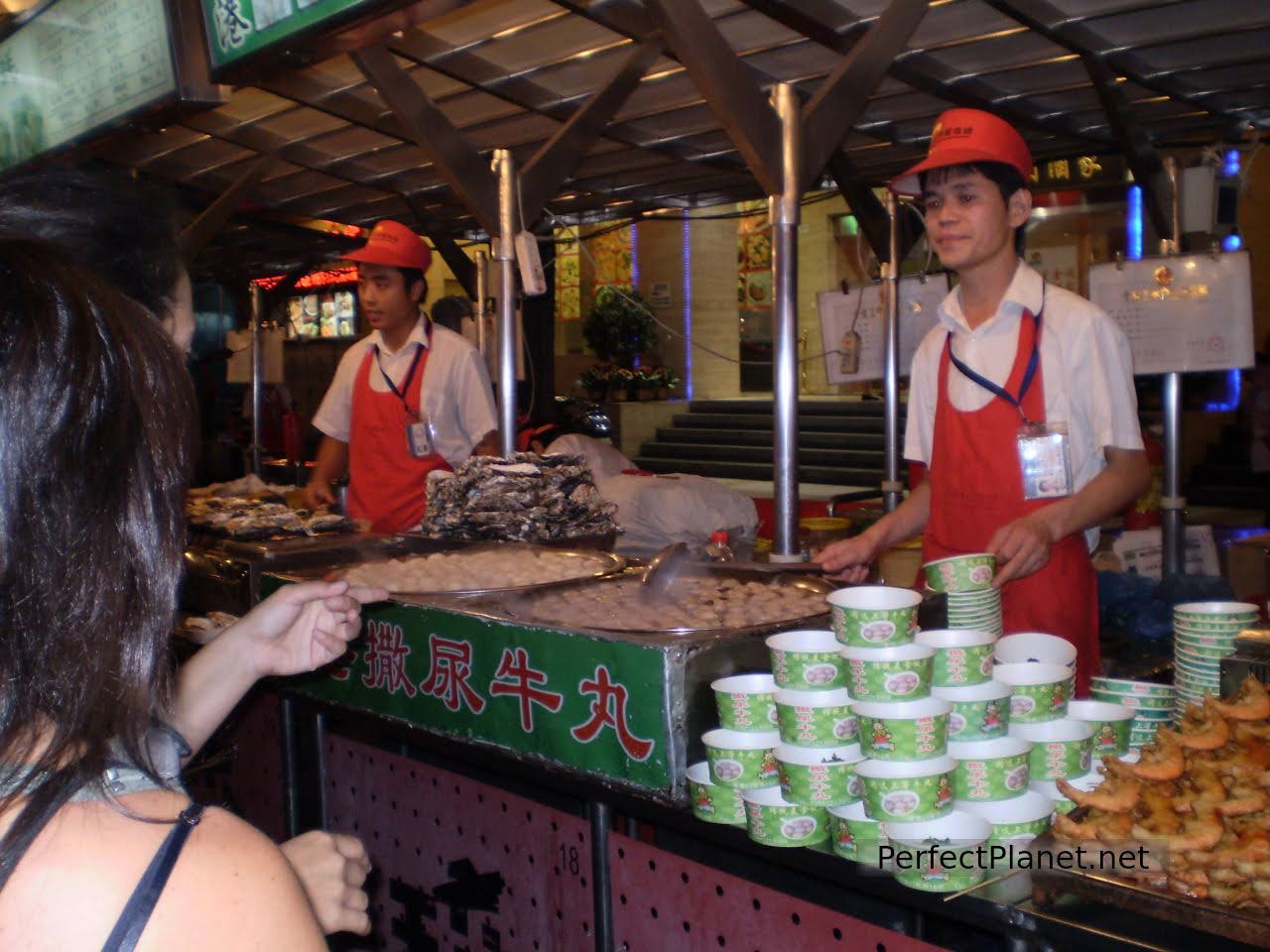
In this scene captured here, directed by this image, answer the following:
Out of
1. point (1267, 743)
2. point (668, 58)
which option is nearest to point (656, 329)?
point (668, 58)

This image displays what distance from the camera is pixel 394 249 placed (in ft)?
13.8

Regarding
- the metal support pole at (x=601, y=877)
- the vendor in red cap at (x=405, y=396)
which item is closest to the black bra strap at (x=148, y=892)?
the metal support pole at (x=601, y=877)

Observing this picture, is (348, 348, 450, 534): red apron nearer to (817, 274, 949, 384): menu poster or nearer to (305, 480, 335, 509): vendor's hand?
(305, 480, 335, 509): vendor's hand

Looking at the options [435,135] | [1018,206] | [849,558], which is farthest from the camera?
[435,135]

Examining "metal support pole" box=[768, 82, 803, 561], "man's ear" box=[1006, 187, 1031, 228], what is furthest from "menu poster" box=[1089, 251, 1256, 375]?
"metal support pole" box=[768, 82, 803, 561]

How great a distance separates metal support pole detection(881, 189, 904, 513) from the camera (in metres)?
4.47

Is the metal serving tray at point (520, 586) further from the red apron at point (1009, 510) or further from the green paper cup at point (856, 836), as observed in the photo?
the green paper cup at point (856, 836)

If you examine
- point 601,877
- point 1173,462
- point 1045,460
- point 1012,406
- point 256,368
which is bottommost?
point 601,877

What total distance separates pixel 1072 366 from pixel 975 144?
1.92ft

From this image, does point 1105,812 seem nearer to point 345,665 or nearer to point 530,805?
point 530,805

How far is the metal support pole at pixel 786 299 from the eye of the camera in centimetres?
297

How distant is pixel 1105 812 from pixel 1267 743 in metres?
0.27

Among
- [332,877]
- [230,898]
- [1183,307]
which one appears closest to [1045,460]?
[1183,307]

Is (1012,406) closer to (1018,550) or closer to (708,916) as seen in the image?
(1018,550)
